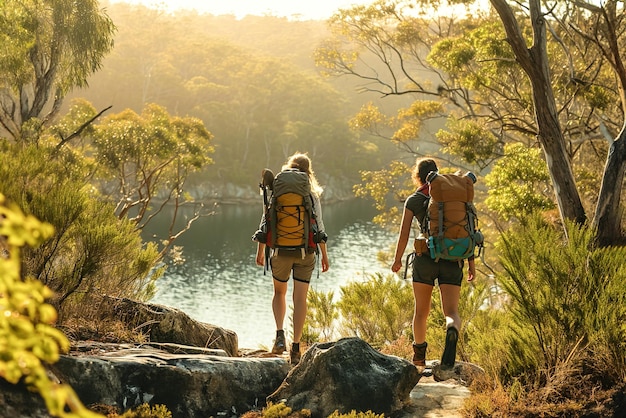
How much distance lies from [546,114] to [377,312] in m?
4.24

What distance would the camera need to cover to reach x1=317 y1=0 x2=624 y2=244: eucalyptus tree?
6969 millimetres

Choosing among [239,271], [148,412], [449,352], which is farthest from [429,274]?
[239,271]

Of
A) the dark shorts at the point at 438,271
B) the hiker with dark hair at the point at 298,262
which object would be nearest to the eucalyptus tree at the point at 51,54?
the hiker with dark hair at the point at 298,262

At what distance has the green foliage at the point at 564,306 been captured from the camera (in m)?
3.69

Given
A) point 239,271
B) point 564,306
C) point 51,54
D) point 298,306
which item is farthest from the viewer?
point 239,271

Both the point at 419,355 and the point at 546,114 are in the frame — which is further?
the point at 546,114

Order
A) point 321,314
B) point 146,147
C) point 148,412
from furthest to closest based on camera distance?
point 146,147 < point 321,314 < point 148,412

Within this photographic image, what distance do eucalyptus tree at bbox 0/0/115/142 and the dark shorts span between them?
11.9 m

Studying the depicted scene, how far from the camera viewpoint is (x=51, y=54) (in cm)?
1498

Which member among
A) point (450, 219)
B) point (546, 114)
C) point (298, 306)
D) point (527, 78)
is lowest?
point (298, 306)

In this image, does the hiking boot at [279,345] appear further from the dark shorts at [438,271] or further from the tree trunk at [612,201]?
the tree trunk at [612,201]

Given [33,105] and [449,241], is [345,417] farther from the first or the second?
[33,105]

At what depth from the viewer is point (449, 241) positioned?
436 cm

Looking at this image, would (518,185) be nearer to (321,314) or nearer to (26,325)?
(321,314)
